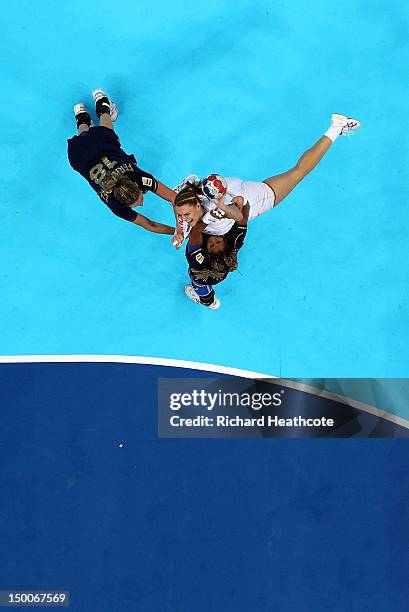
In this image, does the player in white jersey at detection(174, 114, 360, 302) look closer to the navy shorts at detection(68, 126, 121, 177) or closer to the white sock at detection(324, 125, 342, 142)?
the white sock at detection(324, 125, 342, 142)

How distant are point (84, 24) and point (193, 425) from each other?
11.3 feet

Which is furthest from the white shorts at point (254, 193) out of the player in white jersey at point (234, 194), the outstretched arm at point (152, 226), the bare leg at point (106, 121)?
the bare leg at point (106, 121)

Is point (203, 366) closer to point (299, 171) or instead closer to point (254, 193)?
point (254, 193)

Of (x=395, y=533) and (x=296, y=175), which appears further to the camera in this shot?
(x=395, y=533)

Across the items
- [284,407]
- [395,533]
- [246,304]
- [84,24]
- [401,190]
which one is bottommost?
[395,533]

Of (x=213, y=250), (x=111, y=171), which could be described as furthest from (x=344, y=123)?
(x=111, y=171)

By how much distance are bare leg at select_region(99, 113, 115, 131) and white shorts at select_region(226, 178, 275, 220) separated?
115 cm

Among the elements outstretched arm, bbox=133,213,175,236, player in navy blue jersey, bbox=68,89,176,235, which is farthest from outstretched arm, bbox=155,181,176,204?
outstretched arm, bbox=133,213,175,236

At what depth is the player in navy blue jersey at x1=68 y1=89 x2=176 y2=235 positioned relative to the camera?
14.6 ft

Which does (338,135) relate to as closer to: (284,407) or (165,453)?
(284,407)

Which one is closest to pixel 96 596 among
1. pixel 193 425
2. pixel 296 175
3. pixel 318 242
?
pixel 193 425

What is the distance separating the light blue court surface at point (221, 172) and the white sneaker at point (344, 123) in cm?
19

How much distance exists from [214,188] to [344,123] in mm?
1443

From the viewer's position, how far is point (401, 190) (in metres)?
5.21
